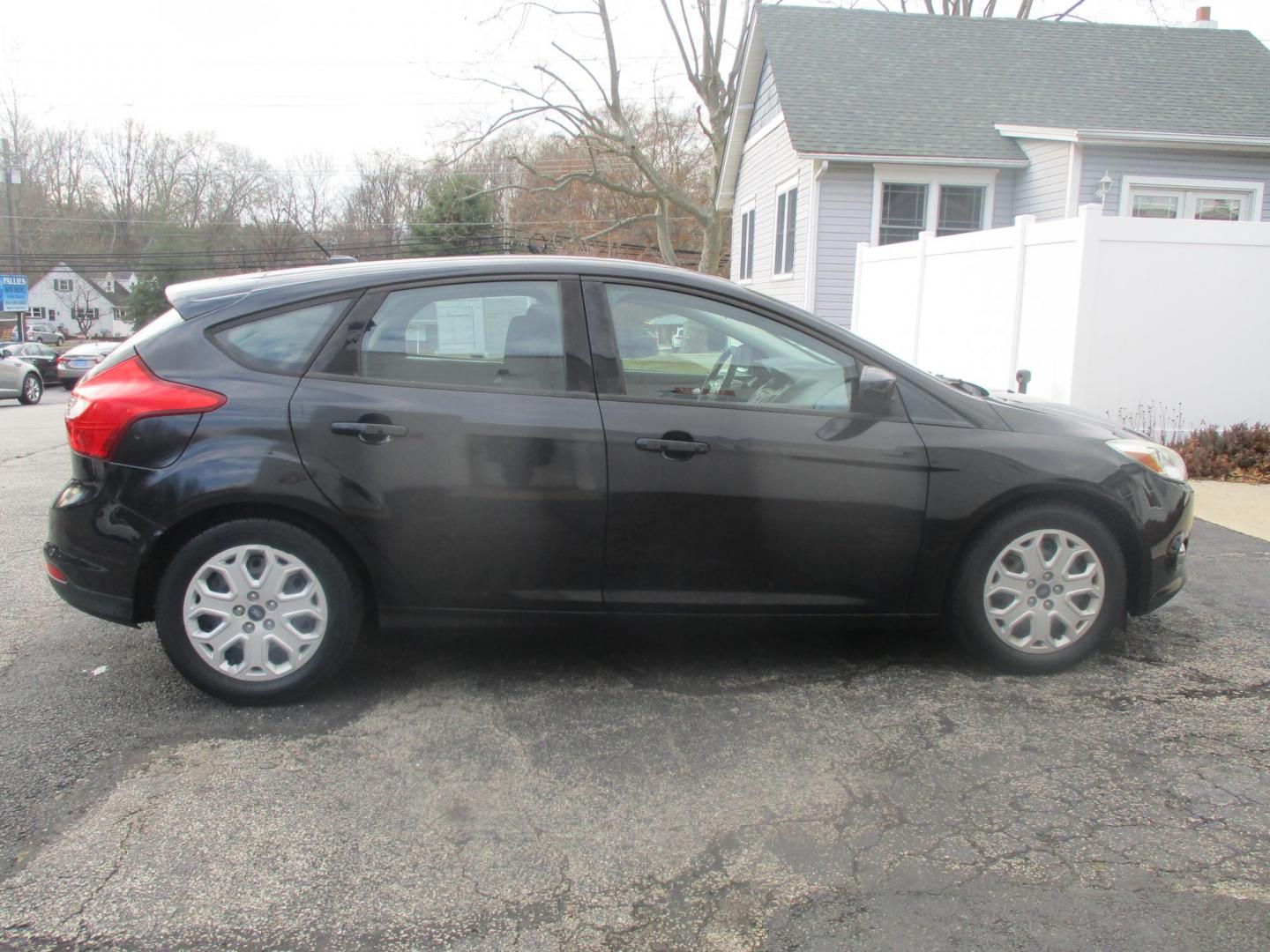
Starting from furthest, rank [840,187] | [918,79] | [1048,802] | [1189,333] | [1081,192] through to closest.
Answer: [918,79] < [840,187] < [1081,192] < [1189,333] < [1048,802]

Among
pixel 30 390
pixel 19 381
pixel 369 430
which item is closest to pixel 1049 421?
pixel 369 430

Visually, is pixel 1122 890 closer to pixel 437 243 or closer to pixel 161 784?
pixel 161 784

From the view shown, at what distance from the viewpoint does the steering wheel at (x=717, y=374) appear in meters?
3.93

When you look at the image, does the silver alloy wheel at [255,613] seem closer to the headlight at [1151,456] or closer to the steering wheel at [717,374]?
the steering wheel at [717,374]


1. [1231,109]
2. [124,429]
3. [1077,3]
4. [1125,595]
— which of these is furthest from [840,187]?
[1077,3]

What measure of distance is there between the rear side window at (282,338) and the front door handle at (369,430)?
0.28 m

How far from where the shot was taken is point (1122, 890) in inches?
105

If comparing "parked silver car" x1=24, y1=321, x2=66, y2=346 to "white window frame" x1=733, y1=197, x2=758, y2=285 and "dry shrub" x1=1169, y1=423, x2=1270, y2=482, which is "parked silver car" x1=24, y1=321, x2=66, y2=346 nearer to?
"white window frame" x1=733, y1=197, x2=758, y2=285

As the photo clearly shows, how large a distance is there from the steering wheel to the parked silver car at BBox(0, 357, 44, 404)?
2300 cm

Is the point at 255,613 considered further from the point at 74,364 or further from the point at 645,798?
the point at 74,364

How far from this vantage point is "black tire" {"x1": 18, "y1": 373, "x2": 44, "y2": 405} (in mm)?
22902

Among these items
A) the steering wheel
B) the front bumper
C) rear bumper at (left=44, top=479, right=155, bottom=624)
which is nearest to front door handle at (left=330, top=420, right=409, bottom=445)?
rear bumper at (left=44, top=479, right=155, bottom=624)

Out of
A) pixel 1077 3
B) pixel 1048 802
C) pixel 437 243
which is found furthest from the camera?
pixel 437 243

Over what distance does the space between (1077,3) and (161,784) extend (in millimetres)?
39367
